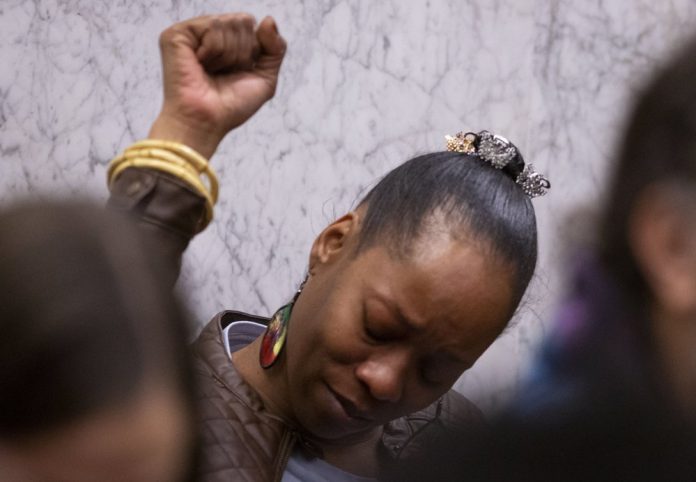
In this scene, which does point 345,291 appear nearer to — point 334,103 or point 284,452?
point 284,452

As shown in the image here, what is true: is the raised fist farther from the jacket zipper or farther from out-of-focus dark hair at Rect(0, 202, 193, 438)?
out-of-focus dark hair at Rect(0, 202, 193, 438)

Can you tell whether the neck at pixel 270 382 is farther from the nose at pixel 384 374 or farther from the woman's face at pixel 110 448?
the woman's face at pixel 110 448

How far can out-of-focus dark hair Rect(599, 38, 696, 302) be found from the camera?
0.92 metres

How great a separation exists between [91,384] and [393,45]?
2.43 metres

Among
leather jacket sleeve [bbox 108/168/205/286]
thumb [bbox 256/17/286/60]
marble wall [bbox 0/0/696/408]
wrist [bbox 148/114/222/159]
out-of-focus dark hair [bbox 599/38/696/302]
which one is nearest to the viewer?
out-of-focus dark hair [bbox 599/38/696/302]

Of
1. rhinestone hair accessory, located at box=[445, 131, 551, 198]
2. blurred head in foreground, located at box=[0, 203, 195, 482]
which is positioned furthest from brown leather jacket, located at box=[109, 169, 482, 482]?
blurred head in foreground, located at box=[0, 203, 195, 482]

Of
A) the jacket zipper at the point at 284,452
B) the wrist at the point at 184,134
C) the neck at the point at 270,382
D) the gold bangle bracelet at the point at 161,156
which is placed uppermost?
the wrist at the point at 184,134

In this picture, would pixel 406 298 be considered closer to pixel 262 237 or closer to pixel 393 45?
pixel 262 237

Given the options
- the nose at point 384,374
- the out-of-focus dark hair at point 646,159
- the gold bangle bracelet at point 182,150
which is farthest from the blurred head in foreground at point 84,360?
the nose at point 384,374

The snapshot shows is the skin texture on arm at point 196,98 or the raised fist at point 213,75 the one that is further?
the raised fist at point 213,75

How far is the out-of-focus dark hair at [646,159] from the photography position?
92 centimetres

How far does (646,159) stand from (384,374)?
2.80ft

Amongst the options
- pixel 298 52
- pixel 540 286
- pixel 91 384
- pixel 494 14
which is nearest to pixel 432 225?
pixel 540 286

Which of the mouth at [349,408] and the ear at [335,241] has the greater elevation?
the ear at [335,241]
